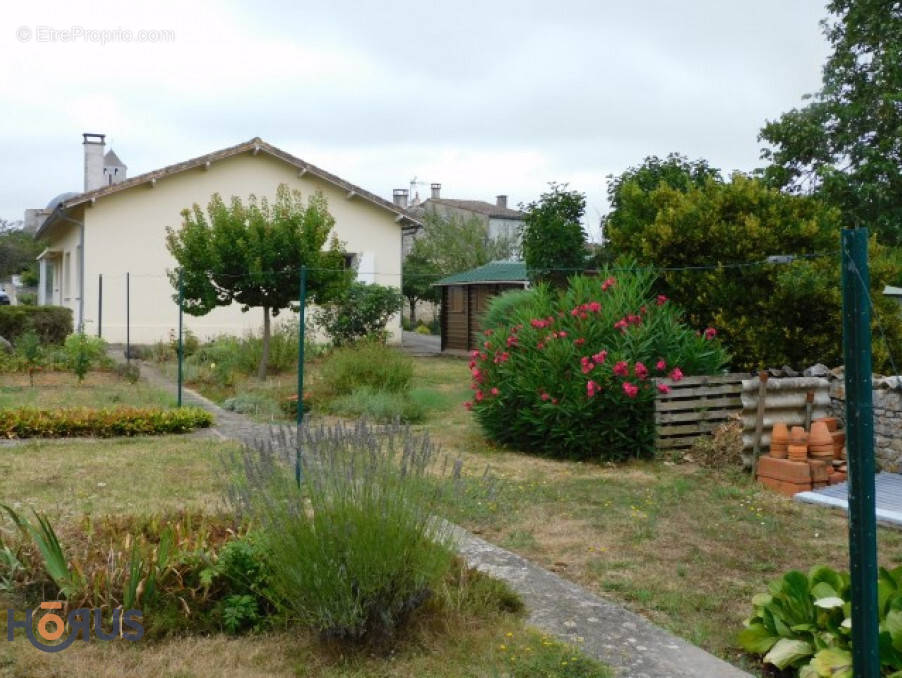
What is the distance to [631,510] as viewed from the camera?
668 cm

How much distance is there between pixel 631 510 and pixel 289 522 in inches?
142

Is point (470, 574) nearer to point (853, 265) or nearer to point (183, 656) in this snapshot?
point (183, 656)

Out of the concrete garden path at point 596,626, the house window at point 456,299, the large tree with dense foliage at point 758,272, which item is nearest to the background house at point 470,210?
the house window at point 456,299

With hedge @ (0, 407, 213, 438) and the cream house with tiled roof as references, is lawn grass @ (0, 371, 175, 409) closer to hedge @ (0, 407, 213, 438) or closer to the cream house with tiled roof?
hedge @ (0, 407, 213, 438)

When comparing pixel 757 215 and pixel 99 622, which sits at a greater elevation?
pixel 757 215

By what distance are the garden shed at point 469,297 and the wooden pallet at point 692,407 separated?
13.4m

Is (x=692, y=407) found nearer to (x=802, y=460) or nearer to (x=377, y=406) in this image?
(x=802, y=460)

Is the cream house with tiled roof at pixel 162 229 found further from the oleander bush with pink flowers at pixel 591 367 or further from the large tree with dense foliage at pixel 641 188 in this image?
the oleander bush with pink flowers at pixel 591 367

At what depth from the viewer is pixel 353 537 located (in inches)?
145

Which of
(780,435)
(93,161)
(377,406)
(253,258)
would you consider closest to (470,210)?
(93,161)

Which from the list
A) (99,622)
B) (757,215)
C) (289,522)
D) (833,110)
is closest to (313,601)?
(289,522)

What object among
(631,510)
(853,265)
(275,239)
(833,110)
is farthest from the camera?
(833,110)

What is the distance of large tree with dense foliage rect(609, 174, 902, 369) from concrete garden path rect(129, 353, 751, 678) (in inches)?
201

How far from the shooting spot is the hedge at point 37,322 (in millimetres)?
18656
